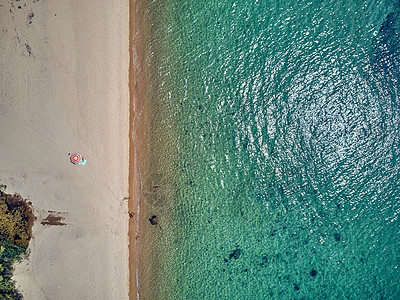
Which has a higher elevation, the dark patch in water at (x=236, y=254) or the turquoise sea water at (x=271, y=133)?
the turquoise sea water at (x=271, y=133)

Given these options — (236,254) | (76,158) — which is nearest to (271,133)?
(236,254)

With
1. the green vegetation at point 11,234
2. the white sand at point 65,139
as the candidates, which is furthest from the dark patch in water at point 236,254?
the green vegetation at point 11,234

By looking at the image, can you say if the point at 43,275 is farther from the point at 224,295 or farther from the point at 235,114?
the point at 235,114

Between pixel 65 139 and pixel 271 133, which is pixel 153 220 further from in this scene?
pixel 271 133

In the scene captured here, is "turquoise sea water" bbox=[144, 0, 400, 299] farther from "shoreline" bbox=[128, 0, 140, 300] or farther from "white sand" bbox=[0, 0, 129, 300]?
"white sand" bbox=[0, 0, 129, 300]

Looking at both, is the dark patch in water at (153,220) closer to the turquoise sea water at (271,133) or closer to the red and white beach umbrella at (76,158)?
the turquoise sea water at (271,133)

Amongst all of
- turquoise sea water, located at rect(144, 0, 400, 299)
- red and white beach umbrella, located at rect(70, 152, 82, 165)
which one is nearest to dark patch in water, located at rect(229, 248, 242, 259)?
turquoise sea water, located at rect(144, 0, 400, 299)
